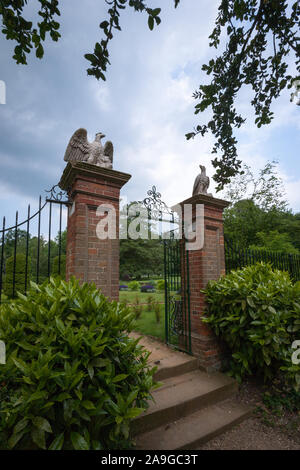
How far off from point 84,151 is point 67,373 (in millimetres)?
2807

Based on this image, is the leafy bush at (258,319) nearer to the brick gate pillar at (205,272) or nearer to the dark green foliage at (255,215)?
the brick gate pillar at (205,272)

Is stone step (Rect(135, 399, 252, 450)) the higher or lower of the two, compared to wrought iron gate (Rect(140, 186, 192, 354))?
lower

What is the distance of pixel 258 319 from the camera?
3.25m

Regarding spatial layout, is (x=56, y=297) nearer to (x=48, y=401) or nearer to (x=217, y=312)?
(x=48, y=401)

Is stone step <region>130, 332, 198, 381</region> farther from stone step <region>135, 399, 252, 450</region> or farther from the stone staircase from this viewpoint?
stone step <region>135, 399, 252, 450</region>

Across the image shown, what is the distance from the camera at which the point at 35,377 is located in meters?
1.59

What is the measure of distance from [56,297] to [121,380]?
0.94 m

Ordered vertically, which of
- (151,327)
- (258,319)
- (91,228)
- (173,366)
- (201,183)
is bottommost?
(151,327)

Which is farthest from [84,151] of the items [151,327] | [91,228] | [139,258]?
[139,258]

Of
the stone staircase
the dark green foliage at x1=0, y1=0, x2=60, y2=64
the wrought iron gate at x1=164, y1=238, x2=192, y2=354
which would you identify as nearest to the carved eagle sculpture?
the dark green foliage at x1=0, y1=0, x2=60, y2=64

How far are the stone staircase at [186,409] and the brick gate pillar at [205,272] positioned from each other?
264mm

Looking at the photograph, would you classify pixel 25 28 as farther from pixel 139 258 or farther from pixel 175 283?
pixel 139 258

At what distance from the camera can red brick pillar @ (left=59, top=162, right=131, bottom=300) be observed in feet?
9.45

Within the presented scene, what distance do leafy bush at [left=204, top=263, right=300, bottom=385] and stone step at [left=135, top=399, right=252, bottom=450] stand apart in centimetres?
62
